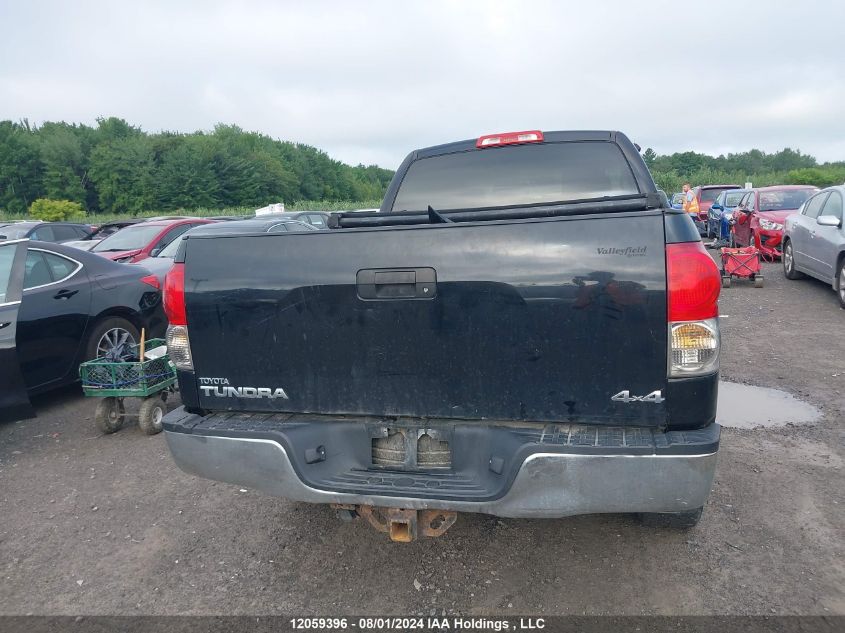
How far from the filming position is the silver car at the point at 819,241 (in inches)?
346

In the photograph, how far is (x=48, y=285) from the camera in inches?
224

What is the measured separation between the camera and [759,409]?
5.10 m

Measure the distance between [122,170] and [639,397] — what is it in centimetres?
7873

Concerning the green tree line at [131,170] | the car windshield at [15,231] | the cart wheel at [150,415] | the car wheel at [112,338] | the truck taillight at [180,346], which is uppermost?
the green tree line at [131,170]

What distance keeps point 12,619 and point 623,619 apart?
2705 millimetres

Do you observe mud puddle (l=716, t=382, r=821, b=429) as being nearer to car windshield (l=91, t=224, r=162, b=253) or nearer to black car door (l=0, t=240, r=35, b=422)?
black car door (l=0, t=240, r=35, b=422)

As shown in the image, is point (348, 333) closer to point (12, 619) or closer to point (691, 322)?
point (691, 322)

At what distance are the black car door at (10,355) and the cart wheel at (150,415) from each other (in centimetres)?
81

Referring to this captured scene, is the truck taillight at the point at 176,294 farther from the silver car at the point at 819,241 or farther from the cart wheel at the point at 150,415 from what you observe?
the silver car at the point at 819,241

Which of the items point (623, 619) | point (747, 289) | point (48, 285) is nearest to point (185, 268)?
point (623, 619)

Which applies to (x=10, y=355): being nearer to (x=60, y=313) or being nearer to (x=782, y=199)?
(x=60, y=313)

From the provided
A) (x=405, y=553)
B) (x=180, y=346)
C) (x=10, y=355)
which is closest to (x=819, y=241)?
(x=405, y=553)

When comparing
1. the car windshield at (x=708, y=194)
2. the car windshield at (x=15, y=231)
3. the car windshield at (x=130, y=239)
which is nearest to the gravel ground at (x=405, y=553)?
the car windshield at (x=130, y=239)

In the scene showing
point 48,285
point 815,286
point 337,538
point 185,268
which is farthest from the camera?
point 815,286
